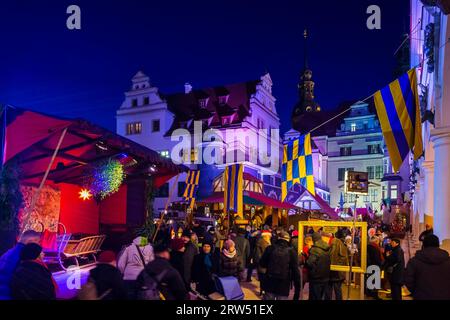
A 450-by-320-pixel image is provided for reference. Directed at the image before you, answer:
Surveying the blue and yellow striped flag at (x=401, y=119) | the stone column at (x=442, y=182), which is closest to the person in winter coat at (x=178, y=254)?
the blue and yellow striped flag at (x=401, y=119)

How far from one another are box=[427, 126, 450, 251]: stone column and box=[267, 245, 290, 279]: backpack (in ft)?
11.8

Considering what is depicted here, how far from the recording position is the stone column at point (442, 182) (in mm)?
8492

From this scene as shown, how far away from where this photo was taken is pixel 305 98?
73.9m

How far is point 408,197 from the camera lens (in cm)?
3519

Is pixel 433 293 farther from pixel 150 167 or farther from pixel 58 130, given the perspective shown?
pixel 150 167

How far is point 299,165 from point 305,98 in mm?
63848

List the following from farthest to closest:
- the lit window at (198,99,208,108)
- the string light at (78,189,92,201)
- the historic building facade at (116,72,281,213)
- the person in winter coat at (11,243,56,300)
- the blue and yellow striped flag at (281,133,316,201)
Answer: the lit window at (198,99,208,108) → the historic building facade at (116,72,281,213) → the string light at (78,189,92,201) → the blue and yellow striped flag at (281,133,316,201) → the person in winter coat at (11,243,56,300)

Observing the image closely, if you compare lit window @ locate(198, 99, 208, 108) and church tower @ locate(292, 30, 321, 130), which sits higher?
church tower @ locate(292, 30, 321, 130)

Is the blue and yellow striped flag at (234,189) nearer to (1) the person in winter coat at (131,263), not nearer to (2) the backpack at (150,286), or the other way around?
(1) the person in winter coat at (131,263)

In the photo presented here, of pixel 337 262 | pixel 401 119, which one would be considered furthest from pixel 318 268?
pixel 401 119

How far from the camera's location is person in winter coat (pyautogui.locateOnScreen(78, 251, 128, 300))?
15.2ft

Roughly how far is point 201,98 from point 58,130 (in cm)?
3428

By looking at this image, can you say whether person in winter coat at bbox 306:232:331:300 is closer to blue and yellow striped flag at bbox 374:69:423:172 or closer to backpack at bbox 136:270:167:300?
blue and yellow striped flag at bbox 374:69:423:172

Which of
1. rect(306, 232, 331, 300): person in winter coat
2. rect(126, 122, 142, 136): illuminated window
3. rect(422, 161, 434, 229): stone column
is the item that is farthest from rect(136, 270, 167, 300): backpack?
rect(126, 122, 142, 136): illuminated window
